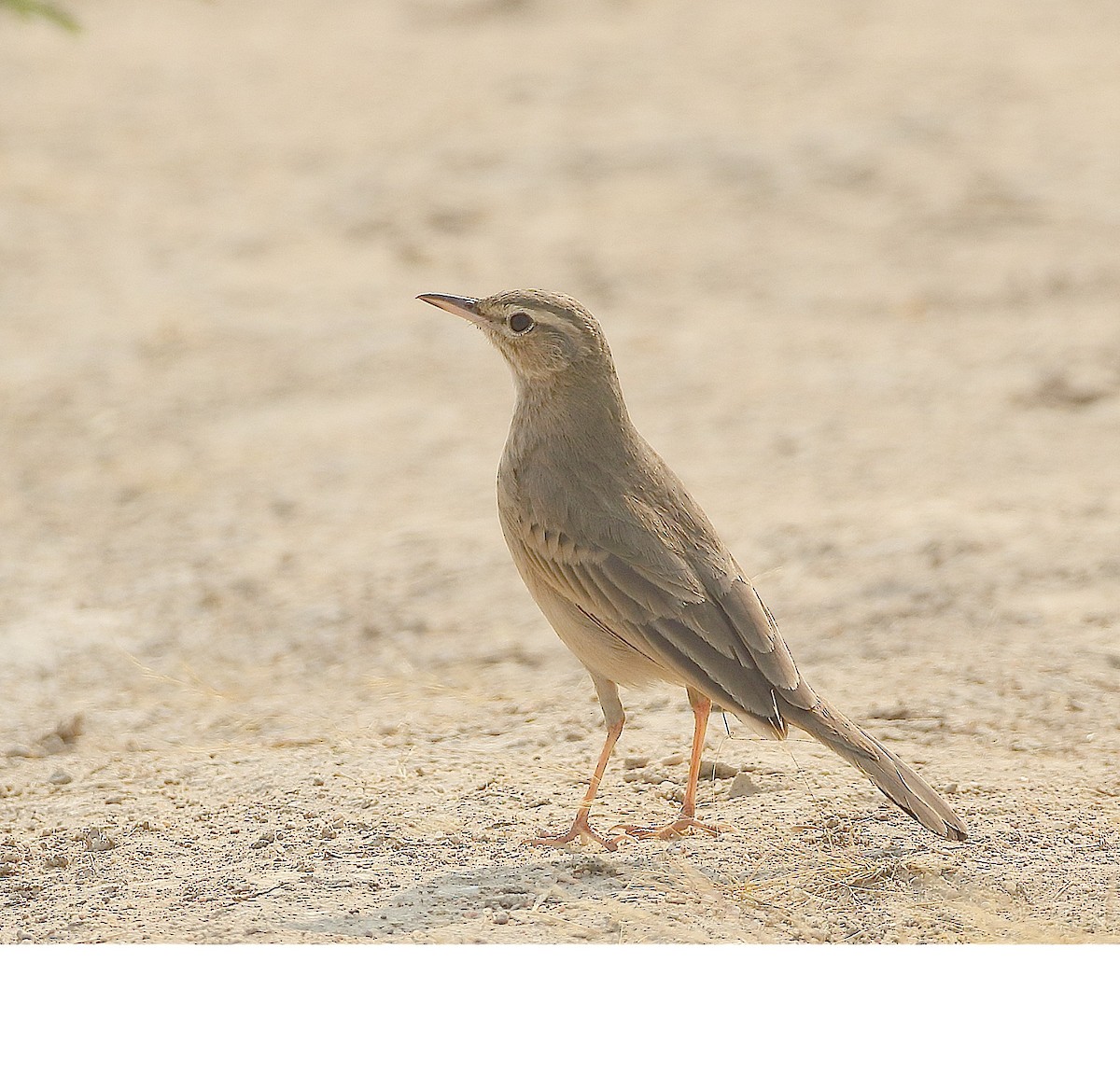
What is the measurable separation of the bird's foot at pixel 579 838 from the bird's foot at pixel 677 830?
0.06 m

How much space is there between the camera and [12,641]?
6.36 meters

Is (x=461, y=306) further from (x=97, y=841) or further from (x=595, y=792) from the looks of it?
(x=97, y=841)

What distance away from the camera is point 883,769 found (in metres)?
4.09

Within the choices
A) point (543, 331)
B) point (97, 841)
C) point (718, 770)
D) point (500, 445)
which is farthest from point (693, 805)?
point (500, 445)

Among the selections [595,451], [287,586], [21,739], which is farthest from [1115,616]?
[21,739]

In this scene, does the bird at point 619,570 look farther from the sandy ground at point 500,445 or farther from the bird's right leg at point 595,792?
the sandy ground at point 500,445

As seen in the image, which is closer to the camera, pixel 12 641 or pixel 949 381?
pixel 12 641

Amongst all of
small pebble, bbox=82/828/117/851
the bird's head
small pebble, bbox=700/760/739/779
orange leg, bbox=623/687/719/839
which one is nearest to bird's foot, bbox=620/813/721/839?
orange leg, bbox=623/687/719/839

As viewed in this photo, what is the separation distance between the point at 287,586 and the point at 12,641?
1122 millimetres

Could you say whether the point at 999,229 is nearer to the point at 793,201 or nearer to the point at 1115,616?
the point at 793,201

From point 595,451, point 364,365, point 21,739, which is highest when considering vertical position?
point 595,451

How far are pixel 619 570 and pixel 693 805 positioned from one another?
73 cm

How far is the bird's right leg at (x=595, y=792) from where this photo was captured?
14.6 feet

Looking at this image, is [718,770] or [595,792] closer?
[595,792]
